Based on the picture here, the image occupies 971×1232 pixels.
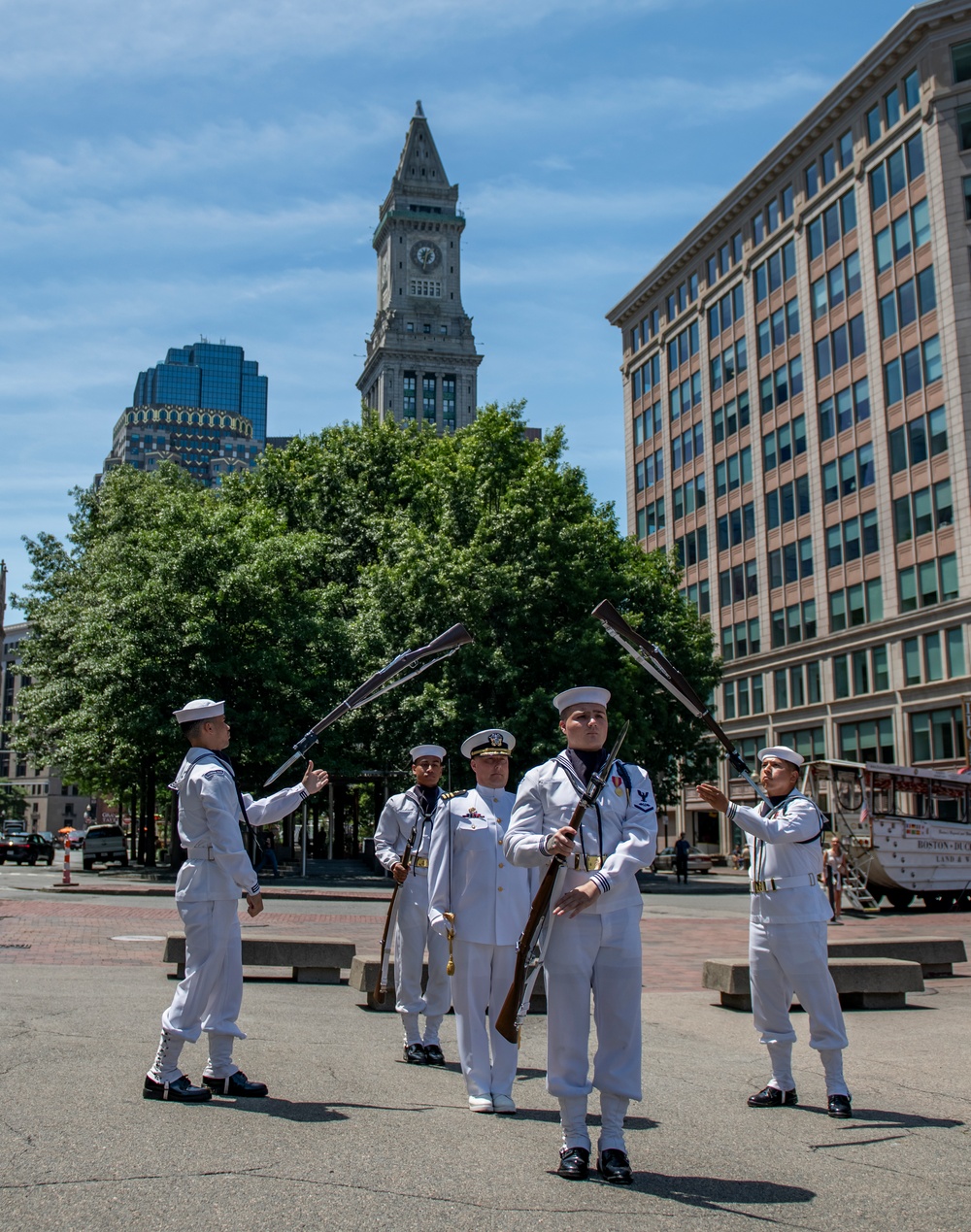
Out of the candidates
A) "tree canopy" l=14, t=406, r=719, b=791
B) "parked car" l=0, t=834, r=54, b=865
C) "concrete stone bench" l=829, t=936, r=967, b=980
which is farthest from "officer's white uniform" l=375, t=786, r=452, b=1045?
"parked car" l=0, t=834, r=54, b=865

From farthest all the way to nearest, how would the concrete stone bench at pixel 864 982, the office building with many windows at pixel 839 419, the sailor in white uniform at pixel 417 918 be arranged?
the office building with many windows at pixel 839 419 → the concrete stone bench at pixel 864 982 → the sailor in white uniform at pixel 417 918

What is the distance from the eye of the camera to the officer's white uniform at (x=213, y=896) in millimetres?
6766

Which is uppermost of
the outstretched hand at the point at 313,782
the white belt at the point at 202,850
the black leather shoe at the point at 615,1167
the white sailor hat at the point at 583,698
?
the white sailor hat at the point at 583,698

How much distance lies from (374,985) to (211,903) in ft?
14.9

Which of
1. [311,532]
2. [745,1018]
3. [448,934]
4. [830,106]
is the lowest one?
[745,1018]

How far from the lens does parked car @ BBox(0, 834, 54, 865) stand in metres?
51.7

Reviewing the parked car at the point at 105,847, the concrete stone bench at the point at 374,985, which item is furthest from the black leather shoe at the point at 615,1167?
the parked car at the point at 105,847

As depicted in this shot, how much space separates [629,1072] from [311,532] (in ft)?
116

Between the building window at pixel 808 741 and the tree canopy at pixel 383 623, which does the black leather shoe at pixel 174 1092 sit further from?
the building window at pixel 808 741

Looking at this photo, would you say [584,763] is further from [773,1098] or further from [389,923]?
[389,923]

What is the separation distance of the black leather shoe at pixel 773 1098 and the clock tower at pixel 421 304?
146848 millimetres

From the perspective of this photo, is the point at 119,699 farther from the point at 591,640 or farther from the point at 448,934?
the point at 448,934

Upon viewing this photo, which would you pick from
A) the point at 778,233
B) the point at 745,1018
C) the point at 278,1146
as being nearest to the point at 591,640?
the point at 745,1018

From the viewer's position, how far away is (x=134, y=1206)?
450 cm
